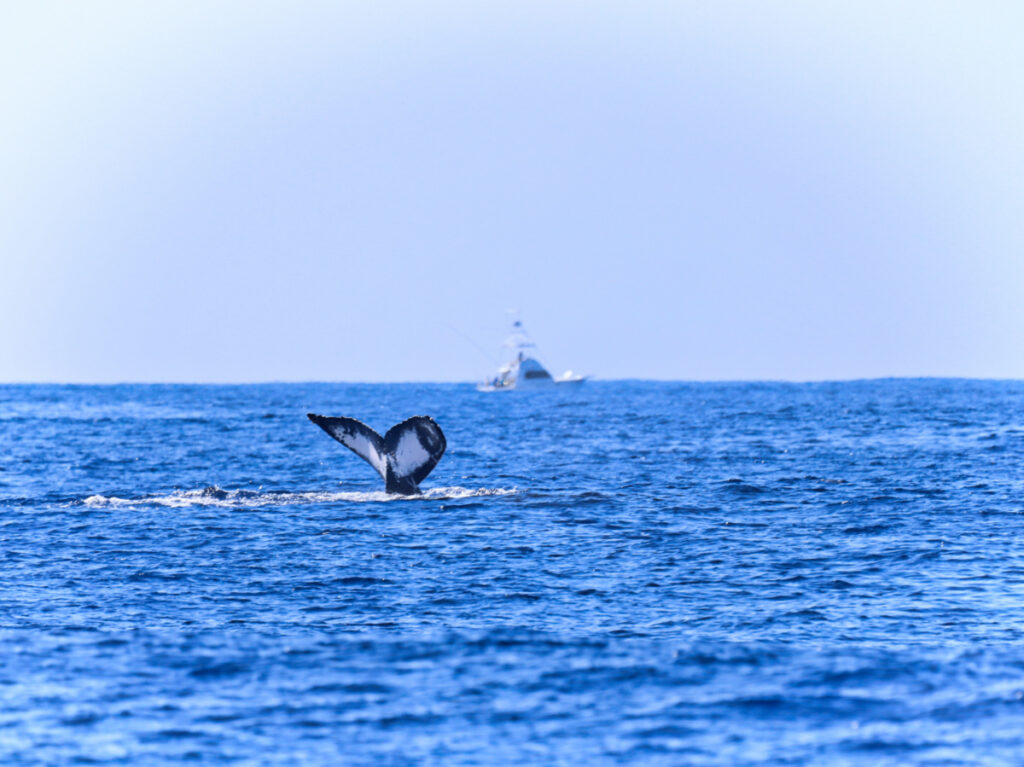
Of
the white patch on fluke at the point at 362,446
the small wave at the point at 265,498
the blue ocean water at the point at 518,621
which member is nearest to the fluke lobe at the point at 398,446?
the white patch on fluke at the point at 362,446

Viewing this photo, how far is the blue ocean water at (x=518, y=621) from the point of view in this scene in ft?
33.7

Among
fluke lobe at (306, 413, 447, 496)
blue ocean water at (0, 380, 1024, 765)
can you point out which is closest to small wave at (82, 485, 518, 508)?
blue ocean water at (0, 380, 1024, 765)

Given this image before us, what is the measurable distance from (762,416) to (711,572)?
211ft

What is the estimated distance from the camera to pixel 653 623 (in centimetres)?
1498

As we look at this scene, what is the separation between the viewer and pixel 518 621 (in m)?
15.1

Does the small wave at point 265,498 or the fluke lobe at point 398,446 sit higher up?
the fluke lobe at point 398,446

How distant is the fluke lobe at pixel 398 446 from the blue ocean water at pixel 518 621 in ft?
2.62

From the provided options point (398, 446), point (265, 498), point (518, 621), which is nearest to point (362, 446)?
point (398, 446)

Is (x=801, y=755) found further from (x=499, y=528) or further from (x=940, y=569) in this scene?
(x=499, y=528)

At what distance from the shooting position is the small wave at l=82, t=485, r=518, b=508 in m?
28.7

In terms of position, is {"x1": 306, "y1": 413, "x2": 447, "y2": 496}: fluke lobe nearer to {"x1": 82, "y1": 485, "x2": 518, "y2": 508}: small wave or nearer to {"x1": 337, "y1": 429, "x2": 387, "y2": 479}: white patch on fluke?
{"x1": 337, "y1": 429, "x2": 387, "y2": 479}: white patch on fluke

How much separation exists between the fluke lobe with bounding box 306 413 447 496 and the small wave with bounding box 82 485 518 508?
529 millimetres

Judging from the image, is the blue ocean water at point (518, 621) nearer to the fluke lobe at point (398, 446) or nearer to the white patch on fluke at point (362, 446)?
the fluke lobe at point (398, 446)

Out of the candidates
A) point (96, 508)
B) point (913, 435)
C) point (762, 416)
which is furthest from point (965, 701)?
point (762, 416)
